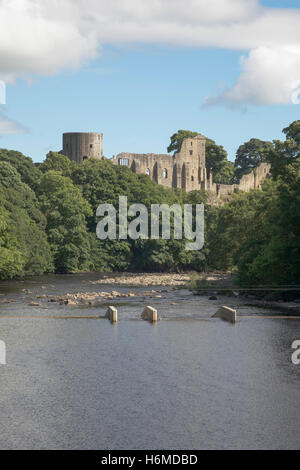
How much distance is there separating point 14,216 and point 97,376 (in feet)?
140

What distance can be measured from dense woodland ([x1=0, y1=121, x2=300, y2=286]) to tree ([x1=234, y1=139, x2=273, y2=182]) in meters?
24.9

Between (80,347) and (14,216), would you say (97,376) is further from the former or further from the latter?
(14,216)

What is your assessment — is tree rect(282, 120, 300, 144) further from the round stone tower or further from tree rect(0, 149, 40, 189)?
the round stone tower

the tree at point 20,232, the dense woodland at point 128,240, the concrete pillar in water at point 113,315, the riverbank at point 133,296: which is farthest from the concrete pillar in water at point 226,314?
the tree at point 20,232

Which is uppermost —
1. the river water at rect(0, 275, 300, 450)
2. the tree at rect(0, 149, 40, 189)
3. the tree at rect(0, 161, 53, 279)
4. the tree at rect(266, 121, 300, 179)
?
the tree at rect(0, 149, 40, 189)

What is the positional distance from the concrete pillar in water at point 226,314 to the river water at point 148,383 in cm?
48

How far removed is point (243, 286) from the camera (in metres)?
56.4

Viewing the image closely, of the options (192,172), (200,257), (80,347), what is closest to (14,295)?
(80,347)

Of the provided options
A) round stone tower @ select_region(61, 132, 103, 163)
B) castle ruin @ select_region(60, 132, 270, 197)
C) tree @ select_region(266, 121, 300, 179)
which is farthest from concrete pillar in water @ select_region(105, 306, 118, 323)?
round stone tower @ select_region(61, 132, 103, 163)

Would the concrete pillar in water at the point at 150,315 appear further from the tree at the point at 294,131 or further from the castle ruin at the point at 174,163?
the castle ruin at the point at 174,163

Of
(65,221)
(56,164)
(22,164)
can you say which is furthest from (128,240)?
(56,164)

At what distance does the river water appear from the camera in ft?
64.5

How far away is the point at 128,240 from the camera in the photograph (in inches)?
3585

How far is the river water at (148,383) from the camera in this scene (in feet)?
64.5
